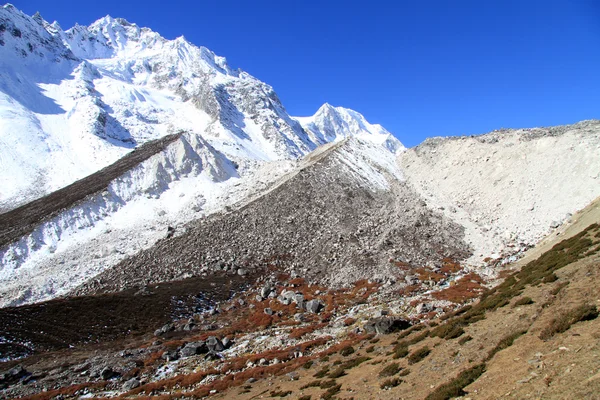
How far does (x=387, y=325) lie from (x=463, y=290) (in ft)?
46.4

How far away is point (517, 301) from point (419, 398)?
38.9 ft

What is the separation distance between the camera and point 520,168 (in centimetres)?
7706

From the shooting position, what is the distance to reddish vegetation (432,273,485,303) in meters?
38.6

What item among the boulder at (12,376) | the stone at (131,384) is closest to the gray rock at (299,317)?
the stone at (131,384)

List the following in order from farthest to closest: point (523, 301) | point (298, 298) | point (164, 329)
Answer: point (298, 298) → point (164, 329) → point (523, 301)

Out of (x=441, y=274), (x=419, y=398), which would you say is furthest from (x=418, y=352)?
(x=441, y=274)

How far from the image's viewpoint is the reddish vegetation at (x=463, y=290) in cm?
3856

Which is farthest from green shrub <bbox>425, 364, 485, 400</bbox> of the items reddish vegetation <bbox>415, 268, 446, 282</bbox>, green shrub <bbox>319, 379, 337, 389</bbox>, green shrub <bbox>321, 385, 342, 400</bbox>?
reddish vegetation <bbox>415, 268, 446, 282</bbox>

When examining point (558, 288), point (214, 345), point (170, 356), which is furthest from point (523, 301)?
point (170, 356)

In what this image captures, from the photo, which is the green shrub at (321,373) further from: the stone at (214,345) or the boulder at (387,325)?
the stone at (214,345)

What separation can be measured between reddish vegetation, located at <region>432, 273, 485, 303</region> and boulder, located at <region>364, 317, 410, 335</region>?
8274 mm

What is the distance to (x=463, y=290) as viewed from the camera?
41656mm

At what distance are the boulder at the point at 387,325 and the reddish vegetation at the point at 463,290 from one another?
8274mm

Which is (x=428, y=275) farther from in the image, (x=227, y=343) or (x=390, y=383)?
(x=390, y=383)
